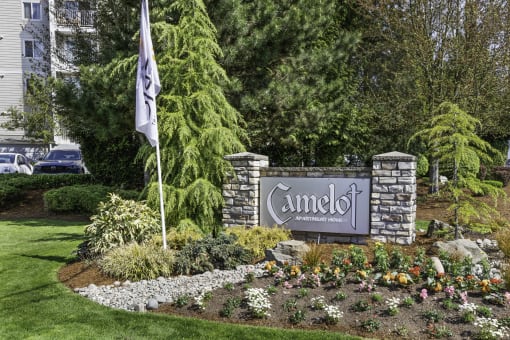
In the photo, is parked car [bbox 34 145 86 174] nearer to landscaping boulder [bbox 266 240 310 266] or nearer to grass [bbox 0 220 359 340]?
grass [bbox 0 220 359 340]

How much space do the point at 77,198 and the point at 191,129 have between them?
604cm

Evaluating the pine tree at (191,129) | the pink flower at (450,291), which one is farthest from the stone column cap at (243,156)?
the pink flower at (450,291)

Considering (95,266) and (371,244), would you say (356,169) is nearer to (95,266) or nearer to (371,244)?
(371,244)

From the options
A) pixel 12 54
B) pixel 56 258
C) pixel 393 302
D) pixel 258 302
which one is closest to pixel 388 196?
pixel 393 302

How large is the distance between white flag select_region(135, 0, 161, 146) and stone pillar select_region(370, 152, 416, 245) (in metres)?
3.73

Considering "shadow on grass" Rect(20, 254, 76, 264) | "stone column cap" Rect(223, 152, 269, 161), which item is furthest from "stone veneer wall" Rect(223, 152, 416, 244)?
"shadow on grass" Rect(20, 254, 76, 264)

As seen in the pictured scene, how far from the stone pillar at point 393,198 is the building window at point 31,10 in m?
27.6

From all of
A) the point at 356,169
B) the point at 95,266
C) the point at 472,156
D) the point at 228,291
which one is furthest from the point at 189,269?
the point at 472,156

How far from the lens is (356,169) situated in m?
7.53

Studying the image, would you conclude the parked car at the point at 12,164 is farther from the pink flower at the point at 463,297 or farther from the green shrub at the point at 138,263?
the pink flower at the point at 463,297

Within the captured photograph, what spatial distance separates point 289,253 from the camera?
246 inches

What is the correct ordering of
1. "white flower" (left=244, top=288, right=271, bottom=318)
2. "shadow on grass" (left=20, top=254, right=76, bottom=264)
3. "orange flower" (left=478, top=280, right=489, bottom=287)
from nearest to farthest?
"white flower" (left=244, top=288, right=271, bottom=318), "orange flower" (left=478, top=280, right=489, bottom=287), "shadow on grass" (left=20, top=254, right=76, bottom=264)

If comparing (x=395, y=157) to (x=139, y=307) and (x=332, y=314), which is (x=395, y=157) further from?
(x=139, y=307)

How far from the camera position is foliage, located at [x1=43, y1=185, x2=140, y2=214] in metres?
12.6
